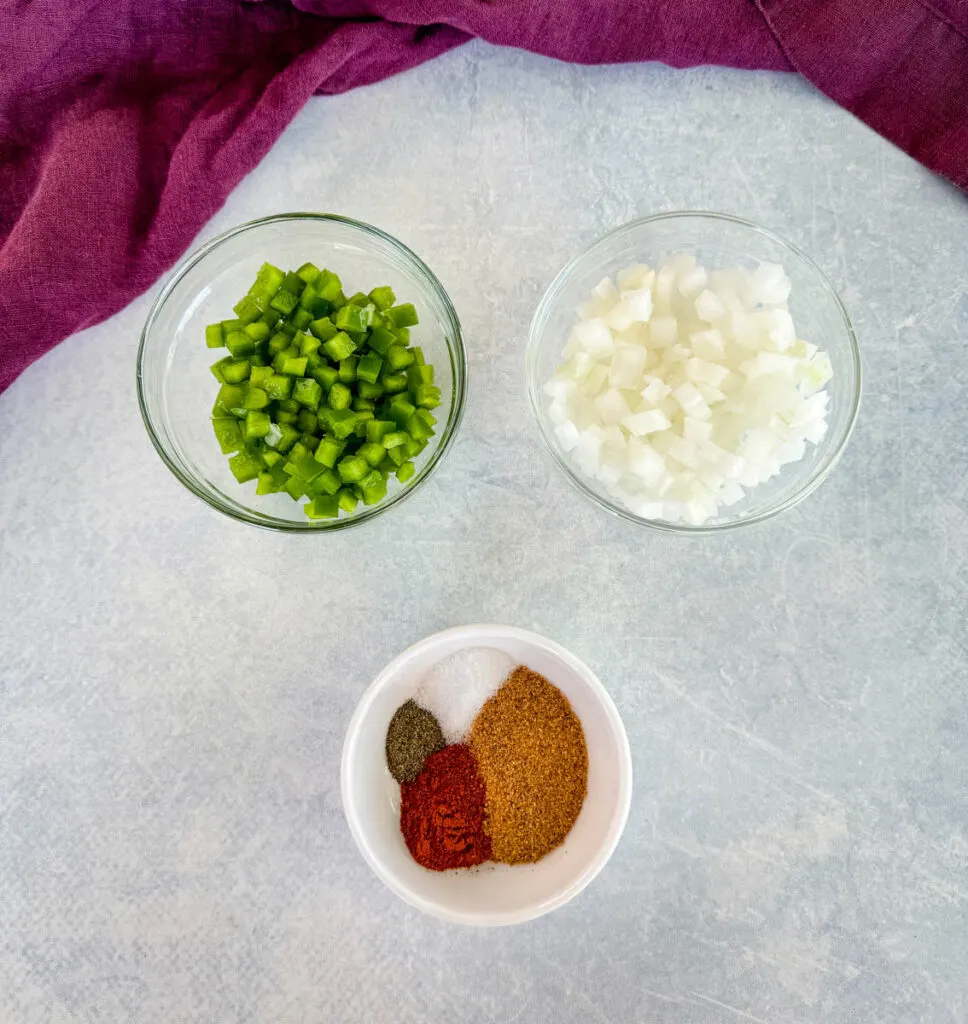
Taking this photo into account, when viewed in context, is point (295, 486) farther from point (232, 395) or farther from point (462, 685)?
point (462, 685)

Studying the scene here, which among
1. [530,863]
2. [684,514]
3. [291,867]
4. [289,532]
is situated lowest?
[291,867]

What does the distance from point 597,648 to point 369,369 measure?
609mm

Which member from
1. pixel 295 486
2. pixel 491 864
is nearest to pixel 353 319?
pixel 295 486

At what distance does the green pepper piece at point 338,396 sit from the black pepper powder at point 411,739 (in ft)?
1.65

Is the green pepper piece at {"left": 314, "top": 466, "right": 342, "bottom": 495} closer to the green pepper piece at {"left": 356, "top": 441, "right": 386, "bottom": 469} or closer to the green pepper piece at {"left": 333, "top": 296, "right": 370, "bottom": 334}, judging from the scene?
the green pepper piece at {"left": 356, "top": 441, "right": 386, "bottom": 469}

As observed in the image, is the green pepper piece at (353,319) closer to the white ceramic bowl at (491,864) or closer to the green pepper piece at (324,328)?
the green pepper piece at (324,328)

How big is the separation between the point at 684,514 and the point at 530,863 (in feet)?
1.99

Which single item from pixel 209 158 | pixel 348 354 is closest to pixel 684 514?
pixel 348 354

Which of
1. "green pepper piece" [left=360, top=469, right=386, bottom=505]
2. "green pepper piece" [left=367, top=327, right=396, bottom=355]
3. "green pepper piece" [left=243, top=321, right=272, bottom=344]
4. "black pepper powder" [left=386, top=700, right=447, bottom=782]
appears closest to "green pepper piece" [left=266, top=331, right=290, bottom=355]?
"green pepper piece" [left=243, top=321, right=272, bottom=344]

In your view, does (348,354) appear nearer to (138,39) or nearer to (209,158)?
(209,158)

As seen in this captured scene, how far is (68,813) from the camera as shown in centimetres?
154

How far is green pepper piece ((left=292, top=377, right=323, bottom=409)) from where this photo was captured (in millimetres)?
1252

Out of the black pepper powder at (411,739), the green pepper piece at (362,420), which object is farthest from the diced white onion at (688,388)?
the black pepper powder at (411,739)

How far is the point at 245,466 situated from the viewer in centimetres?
133
